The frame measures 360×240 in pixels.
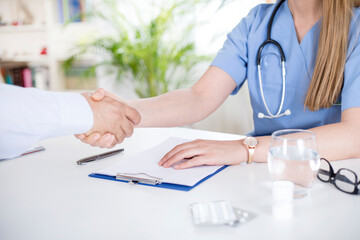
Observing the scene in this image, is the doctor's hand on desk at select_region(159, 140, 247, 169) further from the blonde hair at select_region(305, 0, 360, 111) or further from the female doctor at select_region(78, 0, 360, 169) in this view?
the blonde hair at select_region(305, 0, 360, 111)

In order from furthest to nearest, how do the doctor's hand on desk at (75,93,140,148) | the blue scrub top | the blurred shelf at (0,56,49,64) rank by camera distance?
the blurred shelf at (0,56,49,64) → the blue scrub top → the doctor's hand on desk at (75,93,140,148)

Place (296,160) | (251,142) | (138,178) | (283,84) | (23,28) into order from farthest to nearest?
(23,28) → (283,84) → (251,142) → (138,178) → (296,160)

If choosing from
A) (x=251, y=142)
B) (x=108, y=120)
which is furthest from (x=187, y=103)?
(x=251, y=142)

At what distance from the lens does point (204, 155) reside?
84cm

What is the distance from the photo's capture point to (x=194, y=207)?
Answer: 61cm

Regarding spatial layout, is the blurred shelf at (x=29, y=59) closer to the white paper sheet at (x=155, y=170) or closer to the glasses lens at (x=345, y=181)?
the white paper sheet at (x=155, y=170)

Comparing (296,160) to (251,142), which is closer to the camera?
(296,160)

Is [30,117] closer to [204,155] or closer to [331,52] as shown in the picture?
[204,155]

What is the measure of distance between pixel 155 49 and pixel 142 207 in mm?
1787

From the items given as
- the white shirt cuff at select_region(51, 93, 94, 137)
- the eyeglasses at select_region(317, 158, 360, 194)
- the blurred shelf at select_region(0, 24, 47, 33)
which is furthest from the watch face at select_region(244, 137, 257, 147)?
the blurred shelf at select_region(0, 24, 47, 33)

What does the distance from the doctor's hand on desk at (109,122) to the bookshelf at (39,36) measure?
2.28 metres

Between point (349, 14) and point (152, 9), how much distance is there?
171 centimetres

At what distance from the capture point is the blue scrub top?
112 cm

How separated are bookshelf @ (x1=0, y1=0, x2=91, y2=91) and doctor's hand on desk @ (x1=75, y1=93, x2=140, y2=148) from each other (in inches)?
89.6
